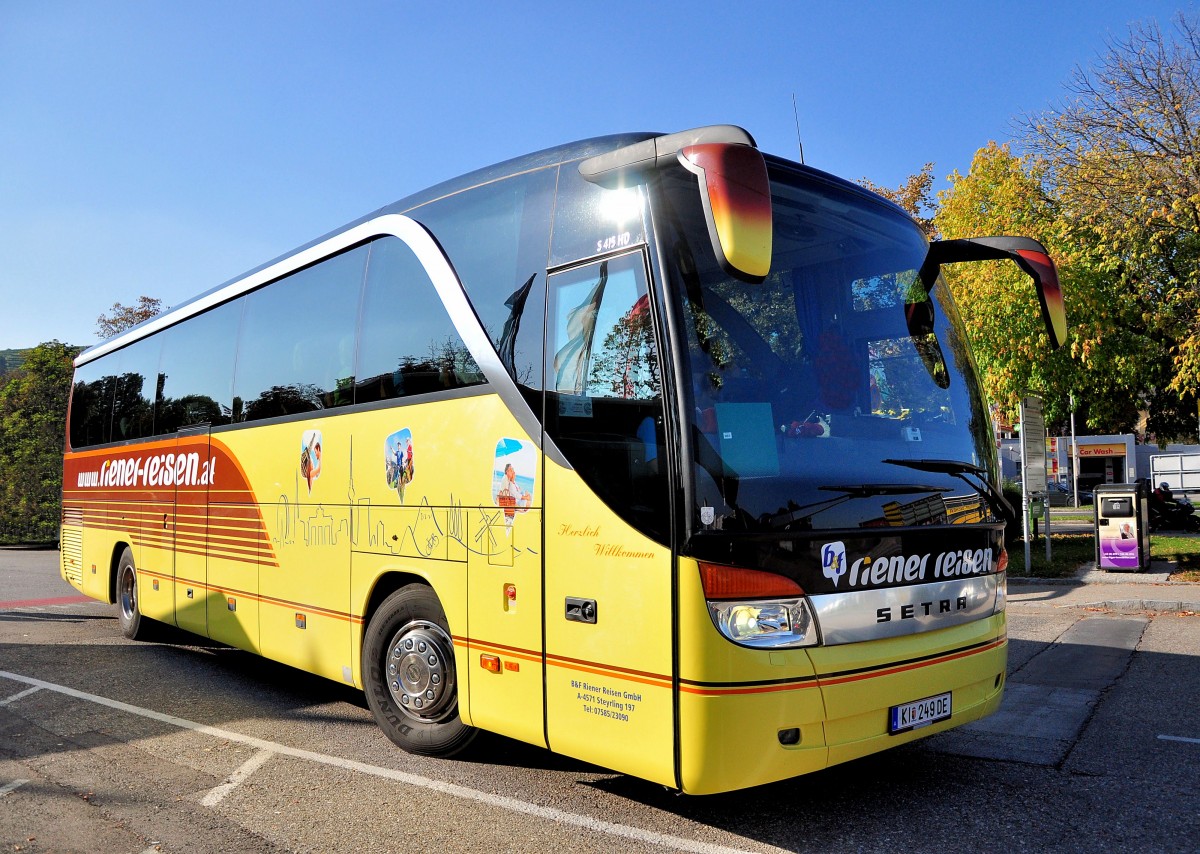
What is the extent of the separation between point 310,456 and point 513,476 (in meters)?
2.57

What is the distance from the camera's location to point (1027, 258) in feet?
18.0

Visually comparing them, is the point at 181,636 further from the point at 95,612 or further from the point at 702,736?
the point at 702,736

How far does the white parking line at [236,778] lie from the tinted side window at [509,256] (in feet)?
8.81

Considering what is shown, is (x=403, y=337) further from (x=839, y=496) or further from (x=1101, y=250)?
(x=1101, y=250)

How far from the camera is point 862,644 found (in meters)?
4.14

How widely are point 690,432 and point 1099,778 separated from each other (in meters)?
Answer: 3.11

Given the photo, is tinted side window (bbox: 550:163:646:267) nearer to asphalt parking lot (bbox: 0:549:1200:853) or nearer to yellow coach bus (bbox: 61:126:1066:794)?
yellow coach bus (bbox: 61:126:1066:794)

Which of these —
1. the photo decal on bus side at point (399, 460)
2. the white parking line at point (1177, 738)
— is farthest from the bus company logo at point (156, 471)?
the white parking line at point (1177, 738)

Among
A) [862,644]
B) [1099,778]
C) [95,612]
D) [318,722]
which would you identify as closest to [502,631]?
[862,644]

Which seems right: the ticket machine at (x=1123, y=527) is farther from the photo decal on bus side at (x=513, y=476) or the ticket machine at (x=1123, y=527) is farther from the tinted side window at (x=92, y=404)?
the tinted side window at (x=92, y=404)

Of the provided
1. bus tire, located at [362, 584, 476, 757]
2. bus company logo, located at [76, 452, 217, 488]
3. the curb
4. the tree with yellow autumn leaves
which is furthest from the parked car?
bus tire, located at [362, 584, 476, 757]

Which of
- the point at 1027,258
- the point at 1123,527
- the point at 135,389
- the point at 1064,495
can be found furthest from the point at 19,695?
the point at 1064,495

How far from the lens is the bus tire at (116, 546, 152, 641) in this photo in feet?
33.2

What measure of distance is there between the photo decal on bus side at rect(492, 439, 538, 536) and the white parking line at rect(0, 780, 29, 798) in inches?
118
